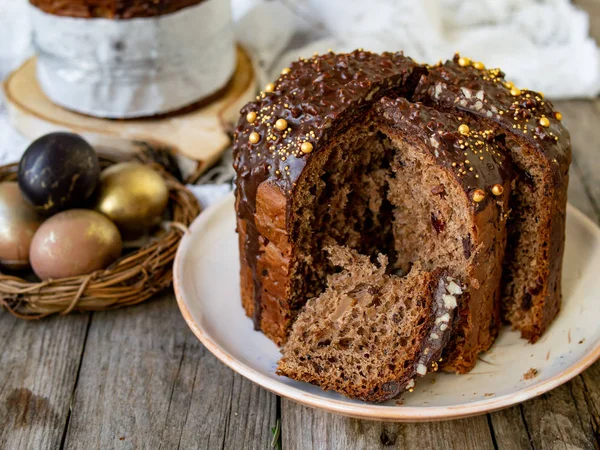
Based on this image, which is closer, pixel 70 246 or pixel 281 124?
pixel 281 124

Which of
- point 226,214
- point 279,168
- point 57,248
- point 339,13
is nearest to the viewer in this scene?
point 279,168

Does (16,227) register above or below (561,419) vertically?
below

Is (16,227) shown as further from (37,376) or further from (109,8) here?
(109,8)

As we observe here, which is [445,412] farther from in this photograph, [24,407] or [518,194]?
[24,407]

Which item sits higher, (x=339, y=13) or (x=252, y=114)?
(x=252, y=114)

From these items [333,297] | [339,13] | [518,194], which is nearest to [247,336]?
[333,297]

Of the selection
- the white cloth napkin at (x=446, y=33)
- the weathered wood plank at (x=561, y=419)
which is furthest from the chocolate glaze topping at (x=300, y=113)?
the white cloth napkin at (x=446, y=33)

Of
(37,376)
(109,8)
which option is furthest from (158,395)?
(109,8)
